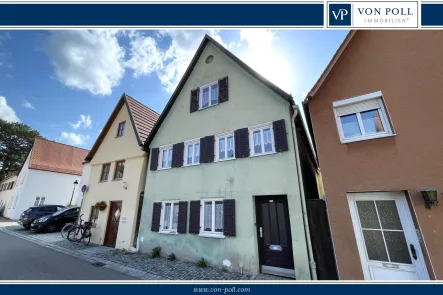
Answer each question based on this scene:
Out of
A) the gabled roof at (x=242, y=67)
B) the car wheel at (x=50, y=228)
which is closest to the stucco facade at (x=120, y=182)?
the gabled roof at (x=242, y=67)

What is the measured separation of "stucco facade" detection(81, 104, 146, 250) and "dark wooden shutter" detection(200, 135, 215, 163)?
162 inches

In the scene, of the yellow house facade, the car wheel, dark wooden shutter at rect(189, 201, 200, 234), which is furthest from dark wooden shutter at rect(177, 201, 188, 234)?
the car wheel

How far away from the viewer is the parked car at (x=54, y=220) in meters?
13.2

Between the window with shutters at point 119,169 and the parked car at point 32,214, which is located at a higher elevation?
the window with shutters at point 119,169

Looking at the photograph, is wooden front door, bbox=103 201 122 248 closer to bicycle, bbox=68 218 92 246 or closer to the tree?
bicycle, bbox=68 218 92 246

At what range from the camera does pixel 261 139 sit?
726 cm

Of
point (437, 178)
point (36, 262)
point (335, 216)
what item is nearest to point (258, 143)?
point (335, 216)

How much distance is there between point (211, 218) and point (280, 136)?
4189mm

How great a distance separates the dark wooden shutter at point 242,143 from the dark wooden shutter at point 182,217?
3253mm

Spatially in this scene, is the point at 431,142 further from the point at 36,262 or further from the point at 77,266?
the point at 36,262

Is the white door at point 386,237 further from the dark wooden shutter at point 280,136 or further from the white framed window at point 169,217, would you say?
the white framed window at point 169,217

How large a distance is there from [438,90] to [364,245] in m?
4.59

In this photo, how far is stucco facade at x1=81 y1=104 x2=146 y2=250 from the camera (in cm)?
991

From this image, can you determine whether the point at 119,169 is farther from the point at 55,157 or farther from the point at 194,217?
the point at 55,157
